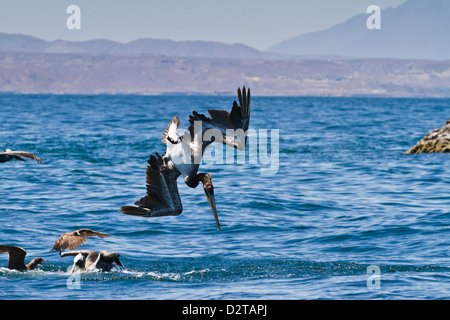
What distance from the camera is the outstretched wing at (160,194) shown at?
39.2ft

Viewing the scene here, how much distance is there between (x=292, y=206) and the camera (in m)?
19.2

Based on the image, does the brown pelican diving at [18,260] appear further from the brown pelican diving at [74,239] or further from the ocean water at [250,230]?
the brown pelican diving at [74,239]

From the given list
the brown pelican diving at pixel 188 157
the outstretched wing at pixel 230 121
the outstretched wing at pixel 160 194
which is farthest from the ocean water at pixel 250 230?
the outstretched wing at pixel 230 121

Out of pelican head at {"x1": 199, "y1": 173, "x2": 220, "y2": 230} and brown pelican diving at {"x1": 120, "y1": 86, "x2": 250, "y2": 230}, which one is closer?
brown pelican diving at {"x1": 120, "y1": 86, "x2": 250, "y2": 230}

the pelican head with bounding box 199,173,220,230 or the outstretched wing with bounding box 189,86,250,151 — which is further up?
the outstretched wing with bounding box 189,86,250,151

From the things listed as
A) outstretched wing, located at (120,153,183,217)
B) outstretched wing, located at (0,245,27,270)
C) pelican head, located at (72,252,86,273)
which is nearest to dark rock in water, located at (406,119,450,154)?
outstretched wing, located at (120,153,183,217)

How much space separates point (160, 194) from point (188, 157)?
874 mm

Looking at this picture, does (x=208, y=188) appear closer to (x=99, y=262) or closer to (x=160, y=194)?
(x=160, y=194)

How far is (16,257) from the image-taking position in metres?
13.1

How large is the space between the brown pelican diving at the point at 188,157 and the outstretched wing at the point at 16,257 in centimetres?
267

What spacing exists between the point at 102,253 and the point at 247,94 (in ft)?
14.2

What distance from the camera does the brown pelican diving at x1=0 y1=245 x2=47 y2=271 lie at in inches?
512

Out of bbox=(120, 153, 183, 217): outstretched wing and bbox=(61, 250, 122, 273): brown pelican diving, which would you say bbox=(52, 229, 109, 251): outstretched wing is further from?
bbox=(120, 153, 183, 217): outstretched wing
